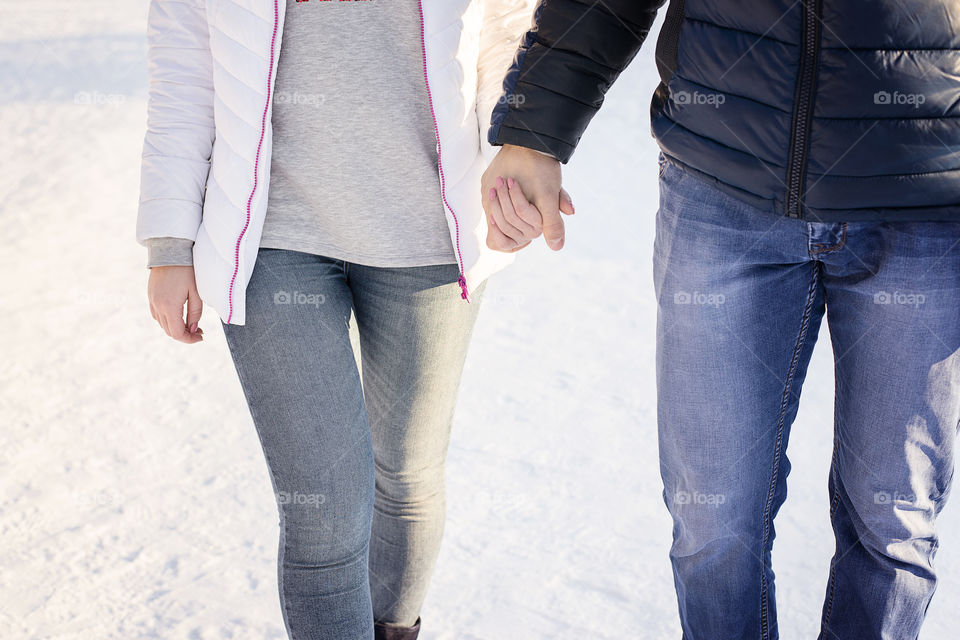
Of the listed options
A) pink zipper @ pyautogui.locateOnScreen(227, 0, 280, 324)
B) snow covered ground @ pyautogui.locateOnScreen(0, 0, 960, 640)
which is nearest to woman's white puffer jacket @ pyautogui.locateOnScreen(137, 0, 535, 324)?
pink zipper @ pyautogui.locateOnScreen(227, 0, 280, 324)

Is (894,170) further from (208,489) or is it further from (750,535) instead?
(208,489)

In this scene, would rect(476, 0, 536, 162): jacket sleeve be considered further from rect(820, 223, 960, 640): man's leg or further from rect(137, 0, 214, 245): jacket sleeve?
rect(820, 223, 960, 640): man's leg

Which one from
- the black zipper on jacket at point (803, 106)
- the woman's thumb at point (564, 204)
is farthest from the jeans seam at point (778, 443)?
the woman's thumb at point (564, 204)

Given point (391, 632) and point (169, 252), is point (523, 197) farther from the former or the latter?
point (391, 632)

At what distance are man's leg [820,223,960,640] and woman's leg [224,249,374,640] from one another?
560 millimetres

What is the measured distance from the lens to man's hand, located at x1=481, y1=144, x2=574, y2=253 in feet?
3.32

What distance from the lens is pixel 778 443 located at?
107 centimetres

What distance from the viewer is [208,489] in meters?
1.79

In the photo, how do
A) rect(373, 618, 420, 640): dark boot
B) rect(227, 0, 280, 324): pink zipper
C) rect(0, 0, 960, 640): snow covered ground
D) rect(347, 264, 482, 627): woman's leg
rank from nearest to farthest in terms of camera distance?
rect(227, 0, 280, 324): pink zipper → rect(347, 264, 482, 627): woman's leg → rect(373, 618, 420, 640): dark boot → rect(0, 0, 960, 640): snow covered ground

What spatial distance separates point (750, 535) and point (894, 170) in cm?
47

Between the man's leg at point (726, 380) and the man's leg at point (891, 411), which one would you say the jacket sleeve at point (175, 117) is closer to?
the man's leg at point (726, 380)

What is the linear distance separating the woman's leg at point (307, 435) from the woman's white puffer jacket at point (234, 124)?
1.7 inches

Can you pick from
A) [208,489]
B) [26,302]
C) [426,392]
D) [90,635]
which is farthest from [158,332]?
[426,392]

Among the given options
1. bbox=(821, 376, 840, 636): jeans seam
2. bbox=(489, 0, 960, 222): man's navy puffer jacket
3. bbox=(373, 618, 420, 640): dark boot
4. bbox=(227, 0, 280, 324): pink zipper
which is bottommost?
bbox=(373, 618, 420, 640): dark boot
